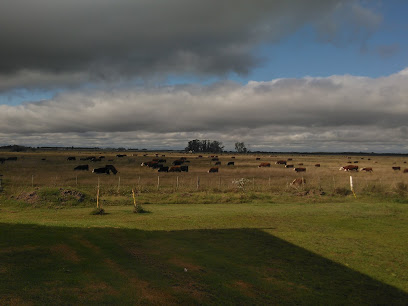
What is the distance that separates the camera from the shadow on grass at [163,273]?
7531 mm

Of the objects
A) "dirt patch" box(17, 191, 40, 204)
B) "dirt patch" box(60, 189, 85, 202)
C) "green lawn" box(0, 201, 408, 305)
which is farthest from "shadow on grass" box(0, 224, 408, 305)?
"dirt patch" box(17, 191, 40, 204)

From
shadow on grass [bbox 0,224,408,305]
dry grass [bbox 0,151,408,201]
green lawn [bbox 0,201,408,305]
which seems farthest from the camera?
dry grass [bbox 0,151,408,201]

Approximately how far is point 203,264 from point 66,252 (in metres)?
4.31

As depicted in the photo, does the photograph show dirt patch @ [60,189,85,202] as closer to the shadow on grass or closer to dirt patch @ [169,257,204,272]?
the shadow on grass

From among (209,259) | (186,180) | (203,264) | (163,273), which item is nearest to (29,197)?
(209,259)

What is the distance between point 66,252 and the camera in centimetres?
1015

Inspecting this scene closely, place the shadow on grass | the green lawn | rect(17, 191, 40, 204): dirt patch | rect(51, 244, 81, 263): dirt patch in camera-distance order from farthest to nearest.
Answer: rect(17, 191, 40, 204): dirt patch, rect(51, 244, 81, 263): dirt patch, the green lawn, the shadow on grass

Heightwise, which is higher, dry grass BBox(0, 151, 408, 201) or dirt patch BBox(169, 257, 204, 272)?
dirt patch BBox(169, 257, 204, 272)

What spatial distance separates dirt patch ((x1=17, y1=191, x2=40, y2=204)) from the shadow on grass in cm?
1247

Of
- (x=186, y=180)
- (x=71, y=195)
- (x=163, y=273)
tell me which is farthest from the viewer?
(x=186, y=180)

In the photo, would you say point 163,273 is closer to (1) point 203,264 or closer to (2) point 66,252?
(1) point 203,264

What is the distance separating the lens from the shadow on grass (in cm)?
753

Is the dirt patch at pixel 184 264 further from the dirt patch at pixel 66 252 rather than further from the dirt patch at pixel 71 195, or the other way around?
the dirt patch at pixel 71 195

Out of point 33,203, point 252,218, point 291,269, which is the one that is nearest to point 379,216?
point 252,218
